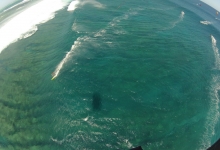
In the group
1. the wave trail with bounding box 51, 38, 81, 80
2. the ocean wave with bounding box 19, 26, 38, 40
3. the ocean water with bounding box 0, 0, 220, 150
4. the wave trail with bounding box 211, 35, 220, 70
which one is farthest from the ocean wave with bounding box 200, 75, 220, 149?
the ocean wave with bounding box 19, 26, 38, 40

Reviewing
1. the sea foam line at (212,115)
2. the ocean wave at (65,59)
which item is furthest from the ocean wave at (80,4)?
the sea foam line at (212,115)

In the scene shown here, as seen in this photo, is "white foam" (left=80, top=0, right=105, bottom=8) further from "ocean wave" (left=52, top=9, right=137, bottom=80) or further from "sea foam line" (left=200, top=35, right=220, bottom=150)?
"sea foam line" (left=200, top=35, right=220, bottom=150)

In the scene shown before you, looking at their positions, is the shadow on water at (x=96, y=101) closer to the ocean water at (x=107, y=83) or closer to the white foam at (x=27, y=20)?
the ocean water at (x=107, y=83)

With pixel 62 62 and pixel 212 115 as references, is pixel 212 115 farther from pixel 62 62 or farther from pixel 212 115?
pixel 62 62

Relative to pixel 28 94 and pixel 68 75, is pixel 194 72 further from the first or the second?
pixel 28 94

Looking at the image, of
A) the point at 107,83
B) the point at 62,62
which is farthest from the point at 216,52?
the point at 62,62

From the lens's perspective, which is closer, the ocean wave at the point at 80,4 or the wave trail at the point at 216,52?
the wave trail at the point at 216,52
